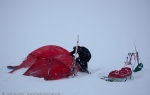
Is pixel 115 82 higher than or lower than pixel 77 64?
lower

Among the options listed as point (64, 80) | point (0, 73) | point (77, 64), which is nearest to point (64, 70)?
point (64, 80)

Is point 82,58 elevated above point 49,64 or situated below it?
above

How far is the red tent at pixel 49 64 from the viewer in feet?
21.8

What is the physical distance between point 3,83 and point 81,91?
3182 mm

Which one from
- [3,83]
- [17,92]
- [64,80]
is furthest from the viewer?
[64,80]

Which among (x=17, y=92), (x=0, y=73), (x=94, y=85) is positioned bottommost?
(x=17, y=92)

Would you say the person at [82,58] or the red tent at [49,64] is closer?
the red tent at [49,64]

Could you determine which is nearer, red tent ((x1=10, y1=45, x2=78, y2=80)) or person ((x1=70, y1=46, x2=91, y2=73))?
red tent ((x1=10, y1=45, x2=78, y2=80))

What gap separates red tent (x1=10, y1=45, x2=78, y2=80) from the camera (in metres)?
6.63

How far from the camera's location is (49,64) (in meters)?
6.71

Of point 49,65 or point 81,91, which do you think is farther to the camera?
point 49,65

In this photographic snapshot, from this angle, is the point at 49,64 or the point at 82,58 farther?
the point at 82,58

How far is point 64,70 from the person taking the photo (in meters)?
6.91

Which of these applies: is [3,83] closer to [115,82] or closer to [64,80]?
[64,80]
